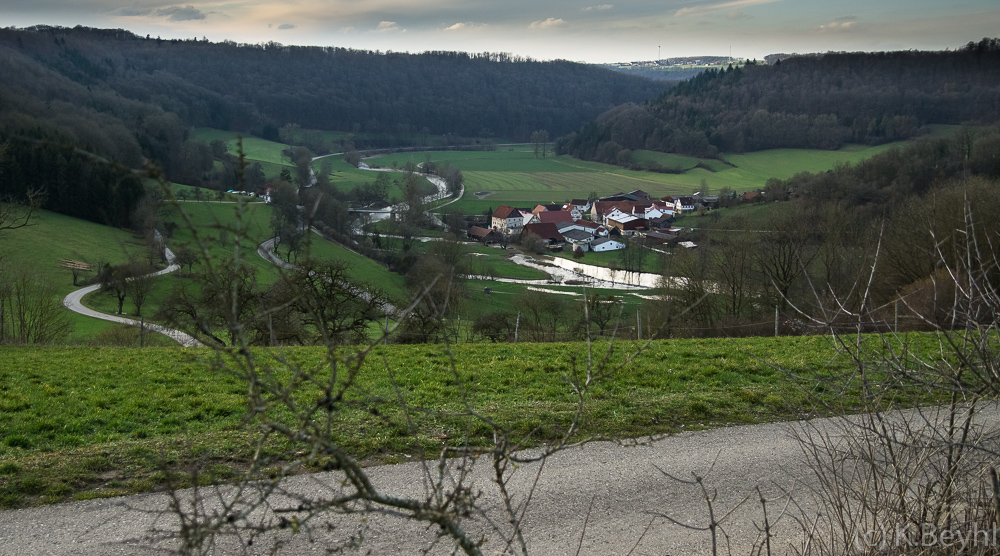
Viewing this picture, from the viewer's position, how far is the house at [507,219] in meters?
80.7

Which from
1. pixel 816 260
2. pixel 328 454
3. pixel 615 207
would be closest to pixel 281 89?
pixel 615 207

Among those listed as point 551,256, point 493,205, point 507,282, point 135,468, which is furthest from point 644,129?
point 135,468

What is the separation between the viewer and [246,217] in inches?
79.8

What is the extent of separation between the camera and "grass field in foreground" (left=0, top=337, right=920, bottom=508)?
670 centimetres

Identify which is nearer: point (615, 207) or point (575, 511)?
point (575, 511)

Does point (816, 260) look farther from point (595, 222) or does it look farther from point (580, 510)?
point (595, 222)

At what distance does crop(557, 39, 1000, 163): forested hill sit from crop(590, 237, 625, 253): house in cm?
4656

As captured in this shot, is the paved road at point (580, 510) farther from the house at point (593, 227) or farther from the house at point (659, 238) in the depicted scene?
the house at point (593, 227)

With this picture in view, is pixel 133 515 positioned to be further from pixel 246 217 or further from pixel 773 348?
pixel 773 348

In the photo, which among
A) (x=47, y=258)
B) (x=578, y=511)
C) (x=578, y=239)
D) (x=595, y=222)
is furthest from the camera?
(x=595, y=222)

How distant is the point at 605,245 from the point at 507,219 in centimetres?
1445

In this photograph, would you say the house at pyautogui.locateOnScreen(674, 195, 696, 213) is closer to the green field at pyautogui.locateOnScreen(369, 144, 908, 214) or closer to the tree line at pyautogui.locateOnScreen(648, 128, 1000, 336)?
the green field at pyautogui.locateOnScreen(369, 144, 908, 214)

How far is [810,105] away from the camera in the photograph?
112562mm

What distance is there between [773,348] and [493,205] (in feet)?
259
